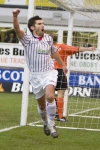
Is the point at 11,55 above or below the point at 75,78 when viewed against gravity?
below

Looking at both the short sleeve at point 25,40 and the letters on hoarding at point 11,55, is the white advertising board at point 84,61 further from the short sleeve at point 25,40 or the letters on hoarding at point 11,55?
the short sleeve at point 25,40

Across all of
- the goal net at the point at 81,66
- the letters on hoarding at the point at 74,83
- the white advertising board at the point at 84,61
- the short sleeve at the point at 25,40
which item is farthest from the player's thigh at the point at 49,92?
the white advertising board at the point at 84,61

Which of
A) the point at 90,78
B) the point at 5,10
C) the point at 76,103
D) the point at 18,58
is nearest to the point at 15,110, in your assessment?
the point at 76,103

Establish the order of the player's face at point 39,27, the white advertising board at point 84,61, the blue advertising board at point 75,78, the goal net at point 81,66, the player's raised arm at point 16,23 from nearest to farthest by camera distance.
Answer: the player's raised arm at point 16,23
the player's face at point 39,27
the goal net at point 81,66
the blue advertising board at point 75,78
the white advertising board at point 84,61

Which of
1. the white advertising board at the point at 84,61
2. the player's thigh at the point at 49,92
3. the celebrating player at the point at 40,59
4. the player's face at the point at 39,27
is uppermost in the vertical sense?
the player's face at the point at 39,27

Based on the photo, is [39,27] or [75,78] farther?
[75,78]

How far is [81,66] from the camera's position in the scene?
1000 inches

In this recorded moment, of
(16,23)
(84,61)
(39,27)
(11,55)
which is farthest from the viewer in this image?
(11,55)

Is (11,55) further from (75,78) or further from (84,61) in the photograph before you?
(75,78)

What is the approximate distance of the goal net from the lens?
44.3 feet

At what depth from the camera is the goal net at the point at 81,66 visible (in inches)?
532

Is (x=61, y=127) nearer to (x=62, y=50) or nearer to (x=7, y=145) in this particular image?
(x=62, y=50)

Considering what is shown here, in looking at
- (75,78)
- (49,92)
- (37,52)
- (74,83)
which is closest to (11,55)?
(74,83)

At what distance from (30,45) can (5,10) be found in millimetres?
19980
